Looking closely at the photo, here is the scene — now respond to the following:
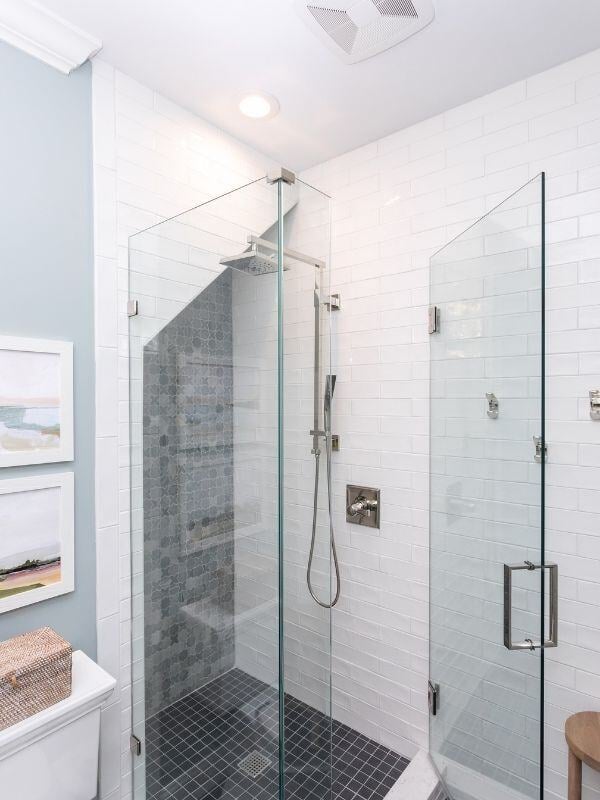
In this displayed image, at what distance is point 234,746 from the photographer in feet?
4.52

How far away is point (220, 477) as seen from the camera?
1.46 metres

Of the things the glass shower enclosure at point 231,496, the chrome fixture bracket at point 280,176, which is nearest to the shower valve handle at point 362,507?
the glass shower enclosure at point 231,496

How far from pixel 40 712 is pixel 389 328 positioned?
1833mm

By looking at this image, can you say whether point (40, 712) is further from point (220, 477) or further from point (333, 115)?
point (333, 115)

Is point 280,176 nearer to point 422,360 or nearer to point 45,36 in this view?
point 45,36

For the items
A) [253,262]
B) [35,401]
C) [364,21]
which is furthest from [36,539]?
[364,21]

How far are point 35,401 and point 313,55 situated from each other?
4.94 ft

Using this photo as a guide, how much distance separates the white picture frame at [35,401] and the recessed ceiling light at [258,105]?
1.20m

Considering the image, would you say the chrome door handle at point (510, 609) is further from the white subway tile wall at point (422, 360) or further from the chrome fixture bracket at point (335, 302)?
the chrome fixture bracket at point (335, 302)

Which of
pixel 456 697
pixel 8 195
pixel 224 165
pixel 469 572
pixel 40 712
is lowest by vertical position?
pixel 456 697

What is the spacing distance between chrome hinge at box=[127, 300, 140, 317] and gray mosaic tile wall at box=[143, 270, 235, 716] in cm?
14

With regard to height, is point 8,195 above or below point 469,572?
above

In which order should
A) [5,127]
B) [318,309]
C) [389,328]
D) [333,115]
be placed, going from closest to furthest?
[5,127]
[318,309]
[333,115]
[389,328]

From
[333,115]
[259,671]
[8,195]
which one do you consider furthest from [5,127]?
[259,671]
